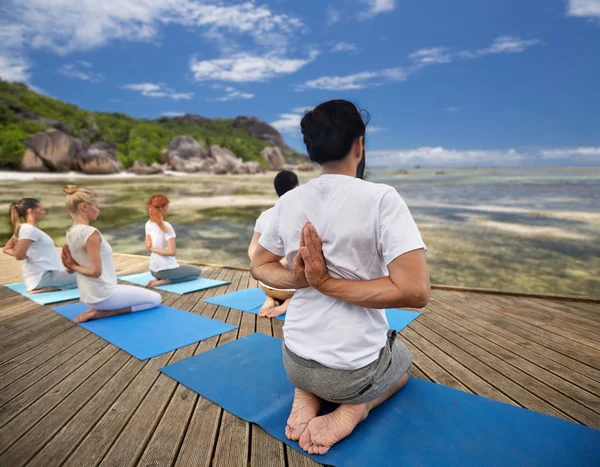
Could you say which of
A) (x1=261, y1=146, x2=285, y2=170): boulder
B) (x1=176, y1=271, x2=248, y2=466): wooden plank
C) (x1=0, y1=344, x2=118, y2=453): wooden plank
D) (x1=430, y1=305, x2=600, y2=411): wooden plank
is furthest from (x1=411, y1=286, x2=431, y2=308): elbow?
(x1=261, y1=146, x2=285, y2=170): boulder

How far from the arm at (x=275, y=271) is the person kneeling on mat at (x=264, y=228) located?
1211 millimetres

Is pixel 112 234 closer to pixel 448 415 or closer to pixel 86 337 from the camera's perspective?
pixel 86 337

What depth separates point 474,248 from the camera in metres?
11.0

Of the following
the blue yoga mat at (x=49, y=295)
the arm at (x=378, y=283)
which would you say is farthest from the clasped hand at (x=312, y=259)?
the blue yoga mat at (x=49, y=295)

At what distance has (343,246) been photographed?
1333mm

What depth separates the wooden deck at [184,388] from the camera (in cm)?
145

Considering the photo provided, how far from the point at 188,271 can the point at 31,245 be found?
1.57 meters

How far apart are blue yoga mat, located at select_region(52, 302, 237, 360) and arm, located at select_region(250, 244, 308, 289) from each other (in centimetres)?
119

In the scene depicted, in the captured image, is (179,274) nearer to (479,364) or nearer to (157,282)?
(157,282)

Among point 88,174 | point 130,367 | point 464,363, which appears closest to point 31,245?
point 130,367

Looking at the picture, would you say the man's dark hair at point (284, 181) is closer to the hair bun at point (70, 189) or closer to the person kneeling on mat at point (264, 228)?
the person kneeling on mat at point (264, 228)

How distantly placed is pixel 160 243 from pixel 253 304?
4.73 ft

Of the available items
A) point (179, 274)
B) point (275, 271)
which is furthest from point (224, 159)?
point (275, 271)

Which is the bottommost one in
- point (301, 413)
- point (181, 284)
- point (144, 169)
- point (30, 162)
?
point (144, 169)
